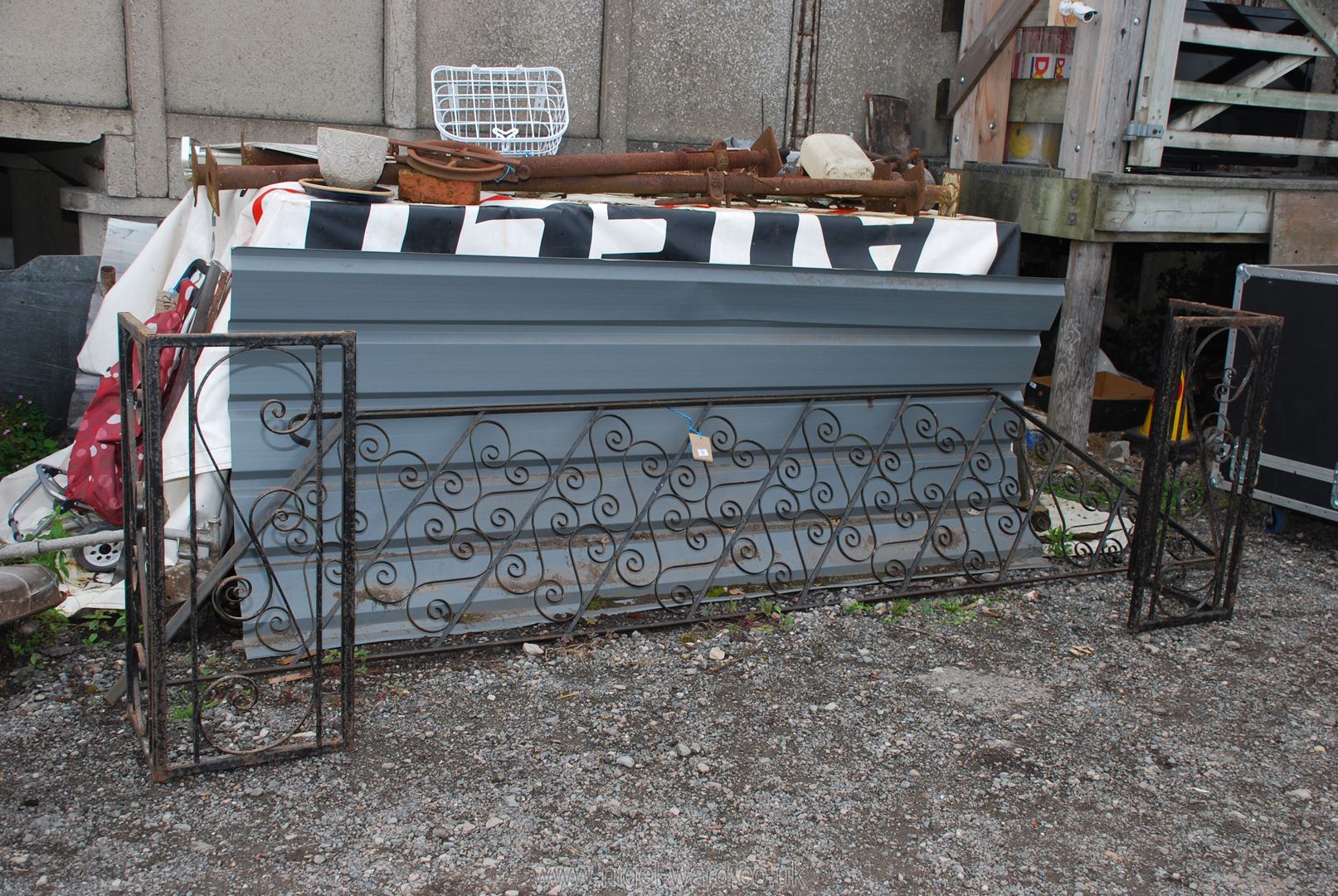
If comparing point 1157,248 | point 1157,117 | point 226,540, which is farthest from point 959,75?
point 226,540

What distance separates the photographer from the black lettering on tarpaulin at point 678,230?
4746 millimetres

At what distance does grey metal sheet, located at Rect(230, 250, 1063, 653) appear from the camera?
4.29 m

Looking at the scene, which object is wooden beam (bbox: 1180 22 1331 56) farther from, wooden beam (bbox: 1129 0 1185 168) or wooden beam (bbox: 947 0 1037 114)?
wooden beam (bbox: 947 0 1037 114)

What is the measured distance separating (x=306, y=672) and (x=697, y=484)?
6.22ft

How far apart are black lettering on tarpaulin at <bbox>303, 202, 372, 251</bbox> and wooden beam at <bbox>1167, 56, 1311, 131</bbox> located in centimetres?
497

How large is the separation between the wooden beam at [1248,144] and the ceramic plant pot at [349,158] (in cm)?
476

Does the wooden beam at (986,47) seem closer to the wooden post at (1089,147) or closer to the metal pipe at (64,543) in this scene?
the wooden post at (1089,147)

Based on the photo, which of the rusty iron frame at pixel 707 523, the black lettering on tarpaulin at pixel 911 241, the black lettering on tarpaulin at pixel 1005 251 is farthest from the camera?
the black lettering on tarpaulin at pixel 1005 251

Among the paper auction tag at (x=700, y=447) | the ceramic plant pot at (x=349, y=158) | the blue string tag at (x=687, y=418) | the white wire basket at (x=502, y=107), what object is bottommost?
the paper auction tag at (x=700, y=447)

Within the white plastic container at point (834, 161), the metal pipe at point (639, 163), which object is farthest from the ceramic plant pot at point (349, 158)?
the white plastic container at point (834, 161)

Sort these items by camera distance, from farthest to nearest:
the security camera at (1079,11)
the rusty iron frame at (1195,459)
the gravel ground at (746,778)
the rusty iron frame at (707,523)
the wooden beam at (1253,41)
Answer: the wooden beam at (1253,41) < the security camera at (1079,11) < the rusty iron frame at (1195,459) < the rusty iron frame at (707,523) < the gravel ground at (746,778)

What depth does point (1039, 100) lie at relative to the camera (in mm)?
6914

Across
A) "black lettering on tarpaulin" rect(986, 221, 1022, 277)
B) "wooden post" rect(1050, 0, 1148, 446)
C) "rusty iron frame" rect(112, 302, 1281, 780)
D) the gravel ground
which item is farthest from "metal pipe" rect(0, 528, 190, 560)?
"wooden post" rect(1050, 0, 1148, 446)

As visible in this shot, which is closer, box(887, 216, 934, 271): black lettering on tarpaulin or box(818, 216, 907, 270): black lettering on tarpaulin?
box(818, 216, 907, 270): black lettering on tarpaulin
